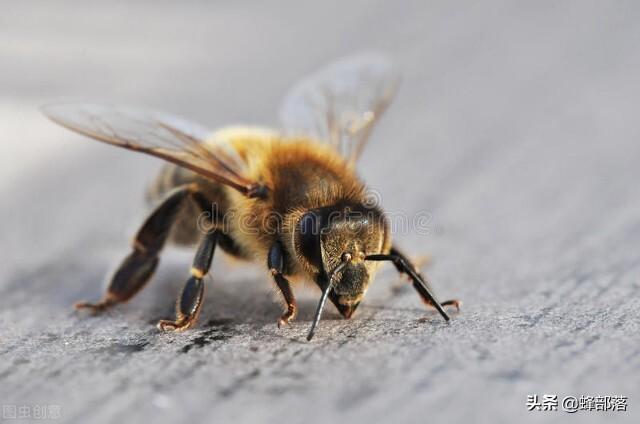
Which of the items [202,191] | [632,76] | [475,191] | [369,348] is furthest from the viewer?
[632,76]

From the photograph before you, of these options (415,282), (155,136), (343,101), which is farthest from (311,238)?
(343,101)

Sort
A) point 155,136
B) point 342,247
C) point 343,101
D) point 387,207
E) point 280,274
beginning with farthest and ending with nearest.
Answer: point 343,101, point 387,207, point 155,136, point 280,274, point 342,247

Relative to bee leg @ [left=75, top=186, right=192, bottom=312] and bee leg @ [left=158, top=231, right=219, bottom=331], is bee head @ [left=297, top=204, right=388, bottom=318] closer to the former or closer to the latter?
bee leg @ [left=158, top=231, right=219, bottom=331]

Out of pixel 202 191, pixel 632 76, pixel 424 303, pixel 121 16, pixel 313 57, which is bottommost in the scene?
pixel 424 303

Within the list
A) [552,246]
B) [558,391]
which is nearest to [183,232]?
[552,246]

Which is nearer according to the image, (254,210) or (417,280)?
(417,280)

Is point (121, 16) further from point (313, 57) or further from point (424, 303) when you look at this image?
point (424, 303)

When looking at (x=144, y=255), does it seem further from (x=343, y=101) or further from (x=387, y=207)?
(x=343, y=101)

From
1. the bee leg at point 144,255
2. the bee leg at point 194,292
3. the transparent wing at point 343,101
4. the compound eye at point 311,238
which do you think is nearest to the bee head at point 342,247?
the compound eye at point 311,238
